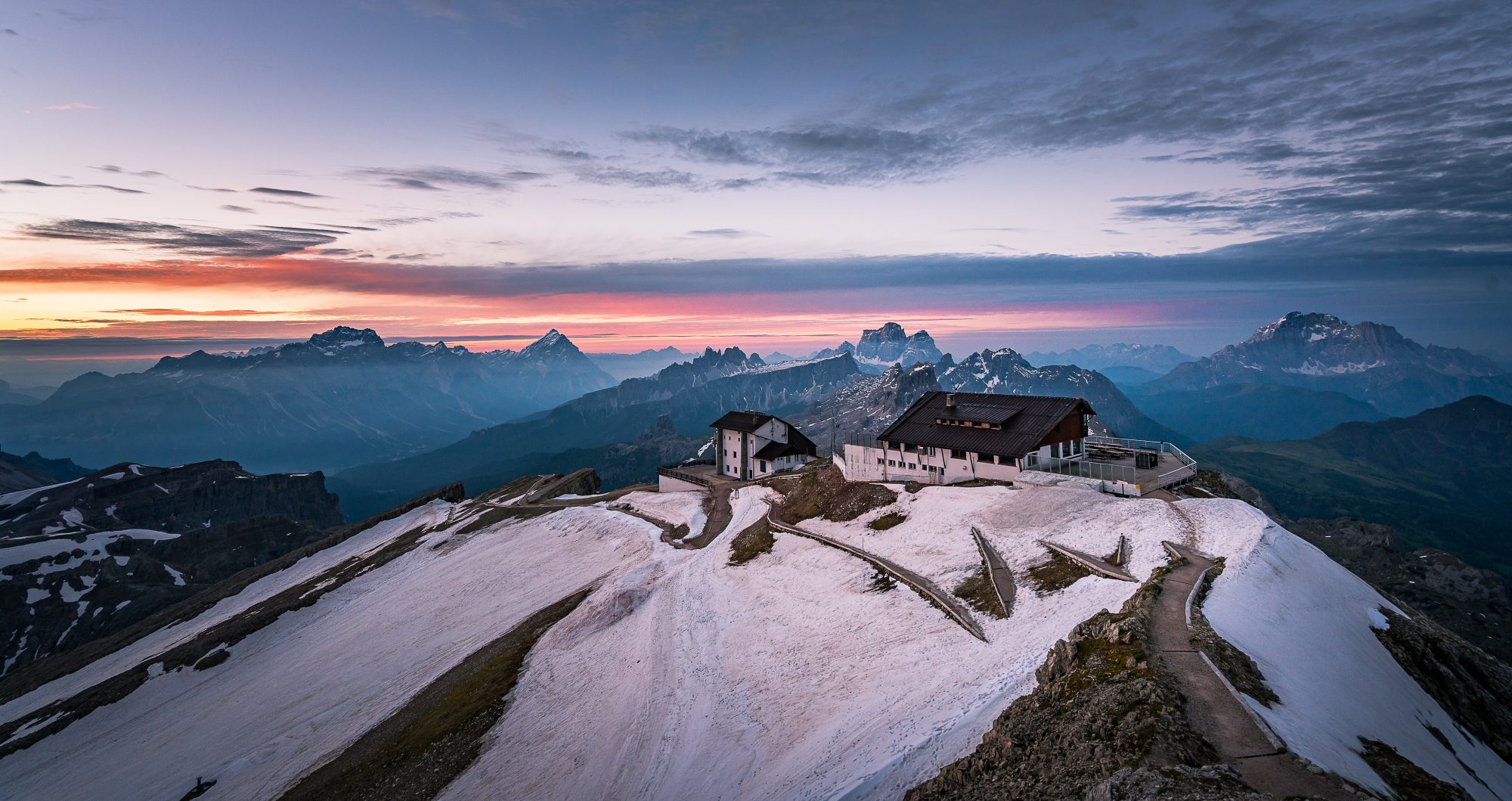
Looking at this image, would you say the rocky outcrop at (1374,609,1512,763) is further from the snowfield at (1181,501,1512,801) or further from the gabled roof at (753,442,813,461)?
the gabled roof at (753,442,813,461)

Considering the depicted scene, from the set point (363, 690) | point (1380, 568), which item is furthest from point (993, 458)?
point (1380, 568)

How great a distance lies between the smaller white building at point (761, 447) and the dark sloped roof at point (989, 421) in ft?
91.2

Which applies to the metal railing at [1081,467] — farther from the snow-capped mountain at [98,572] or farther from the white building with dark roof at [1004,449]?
the snow-capped mountain at [98,572]

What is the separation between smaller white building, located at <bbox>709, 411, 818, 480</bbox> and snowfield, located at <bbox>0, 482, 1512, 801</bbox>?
75.3ft

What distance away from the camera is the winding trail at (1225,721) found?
1650 centimetres

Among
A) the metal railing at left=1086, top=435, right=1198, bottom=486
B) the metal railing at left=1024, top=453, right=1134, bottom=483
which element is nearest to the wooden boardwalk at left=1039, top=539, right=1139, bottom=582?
the metal railing at left=1024, top=453, right=1134, bottom=483

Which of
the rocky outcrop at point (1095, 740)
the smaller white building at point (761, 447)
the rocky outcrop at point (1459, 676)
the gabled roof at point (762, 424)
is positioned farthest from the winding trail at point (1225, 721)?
the gabled roof at point (762, 424)

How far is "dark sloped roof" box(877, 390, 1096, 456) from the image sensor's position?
62.9 metres

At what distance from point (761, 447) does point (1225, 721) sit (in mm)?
83797

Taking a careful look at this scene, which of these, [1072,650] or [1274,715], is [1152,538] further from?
[1274,715]

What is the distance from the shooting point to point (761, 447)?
102375 mm

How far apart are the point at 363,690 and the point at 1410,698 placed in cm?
6522

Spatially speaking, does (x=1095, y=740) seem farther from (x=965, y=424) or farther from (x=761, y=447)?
(x=761, y=447)

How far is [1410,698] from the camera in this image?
26.8 metres
